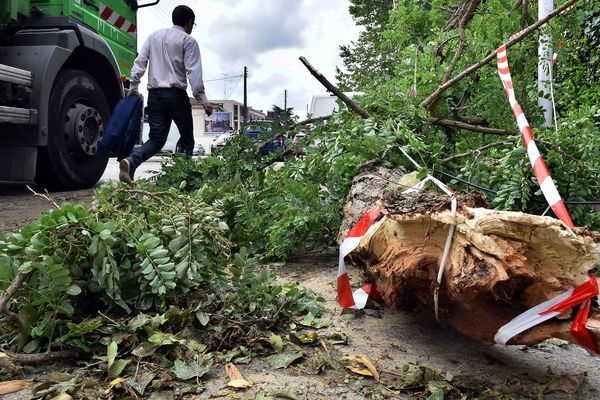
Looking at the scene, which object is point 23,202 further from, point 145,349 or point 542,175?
point 542,175

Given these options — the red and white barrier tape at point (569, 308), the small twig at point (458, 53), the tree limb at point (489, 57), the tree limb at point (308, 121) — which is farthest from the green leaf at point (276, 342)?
the small twig at point (458, 53)

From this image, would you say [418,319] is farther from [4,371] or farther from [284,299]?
[4,371]

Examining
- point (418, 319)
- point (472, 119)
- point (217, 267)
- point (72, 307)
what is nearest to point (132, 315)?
point (72, 307)

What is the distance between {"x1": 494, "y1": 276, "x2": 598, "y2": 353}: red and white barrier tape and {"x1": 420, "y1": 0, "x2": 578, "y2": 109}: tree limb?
119 inches

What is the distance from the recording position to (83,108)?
648 centimetres

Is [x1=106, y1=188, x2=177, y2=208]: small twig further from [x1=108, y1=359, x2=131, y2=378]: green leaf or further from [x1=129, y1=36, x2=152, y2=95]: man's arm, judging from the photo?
[x1=129, y1=36, x2=152, y2=95]: man's arm

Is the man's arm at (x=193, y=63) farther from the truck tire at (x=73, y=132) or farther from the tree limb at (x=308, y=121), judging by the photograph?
the tree limb at (x=308, y=121)

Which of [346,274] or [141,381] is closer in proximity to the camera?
[141,381]

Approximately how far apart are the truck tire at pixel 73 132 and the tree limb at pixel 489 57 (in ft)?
14.0

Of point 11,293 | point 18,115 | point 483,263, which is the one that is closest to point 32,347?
point 11,293

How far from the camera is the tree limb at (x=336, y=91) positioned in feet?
12.3

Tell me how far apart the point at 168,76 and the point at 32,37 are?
62.5 inches

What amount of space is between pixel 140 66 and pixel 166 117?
656mm

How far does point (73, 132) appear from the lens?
638 cm
